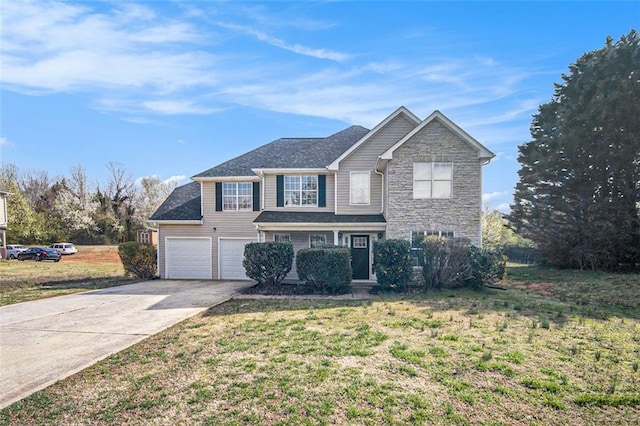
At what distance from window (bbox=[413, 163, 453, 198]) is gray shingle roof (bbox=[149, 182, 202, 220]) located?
35.8 feet

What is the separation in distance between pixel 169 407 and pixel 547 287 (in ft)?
50.0

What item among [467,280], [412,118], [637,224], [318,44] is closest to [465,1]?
[318,44]

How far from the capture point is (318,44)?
473 inches

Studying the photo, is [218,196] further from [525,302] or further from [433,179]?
[525,302]

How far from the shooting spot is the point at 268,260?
1306cm

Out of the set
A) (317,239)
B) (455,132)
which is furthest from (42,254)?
(455,132)

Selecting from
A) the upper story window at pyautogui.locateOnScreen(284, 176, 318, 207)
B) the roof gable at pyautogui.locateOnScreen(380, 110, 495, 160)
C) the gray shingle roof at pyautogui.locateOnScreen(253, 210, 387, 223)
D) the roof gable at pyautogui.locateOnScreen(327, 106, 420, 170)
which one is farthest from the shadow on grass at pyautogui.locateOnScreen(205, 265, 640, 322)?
the roof gable at pyautogui.locateOnScreen(327, 106, 420, 170)

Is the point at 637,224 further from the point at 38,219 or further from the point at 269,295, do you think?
the point at 38,219

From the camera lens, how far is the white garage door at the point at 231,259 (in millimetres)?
16891

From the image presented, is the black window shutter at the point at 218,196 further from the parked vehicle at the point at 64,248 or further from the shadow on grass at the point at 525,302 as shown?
the parked vehicle at the point at 64,248

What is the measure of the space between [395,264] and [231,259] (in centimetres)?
854

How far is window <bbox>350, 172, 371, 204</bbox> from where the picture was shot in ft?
52.7

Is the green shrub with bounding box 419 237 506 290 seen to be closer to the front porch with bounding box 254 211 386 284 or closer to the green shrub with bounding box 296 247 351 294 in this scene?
the front porch with bounding box 254 211 386 284

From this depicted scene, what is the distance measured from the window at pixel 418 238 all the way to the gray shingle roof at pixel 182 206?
10643 mm
